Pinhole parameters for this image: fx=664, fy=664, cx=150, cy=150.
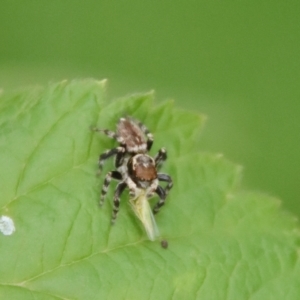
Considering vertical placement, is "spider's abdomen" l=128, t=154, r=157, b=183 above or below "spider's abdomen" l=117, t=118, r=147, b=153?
below

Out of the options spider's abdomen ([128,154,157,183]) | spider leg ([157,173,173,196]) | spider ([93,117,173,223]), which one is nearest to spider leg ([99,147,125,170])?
spider ([93,117,173,223])

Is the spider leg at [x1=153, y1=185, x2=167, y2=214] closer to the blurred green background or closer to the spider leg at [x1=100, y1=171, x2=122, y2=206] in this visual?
the spider leg at [x1=100, y1=171, x2=122, y2=206]

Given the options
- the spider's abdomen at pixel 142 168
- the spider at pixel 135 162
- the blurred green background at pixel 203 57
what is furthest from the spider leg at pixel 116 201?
the blurred green background at pixel 203 57

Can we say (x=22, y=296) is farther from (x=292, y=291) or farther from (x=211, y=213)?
(x=292, y=291)

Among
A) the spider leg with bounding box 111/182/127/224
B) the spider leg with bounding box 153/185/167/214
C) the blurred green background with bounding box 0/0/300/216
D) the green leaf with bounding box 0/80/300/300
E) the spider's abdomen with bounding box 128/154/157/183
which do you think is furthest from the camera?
the blurred green background with bounding box 0/0/300/216

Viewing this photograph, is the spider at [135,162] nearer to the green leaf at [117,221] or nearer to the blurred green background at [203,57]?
the green leaf at [117,221]

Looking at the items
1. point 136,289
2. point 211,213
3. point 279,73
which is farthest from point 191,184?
point 279,73
